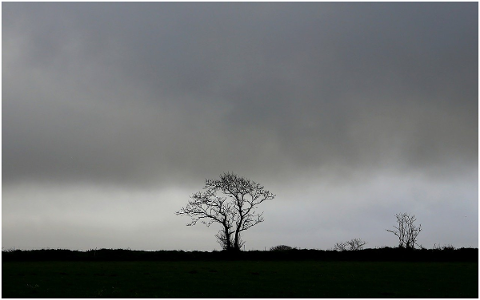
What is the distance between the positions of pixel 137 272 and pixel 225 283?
10618mm

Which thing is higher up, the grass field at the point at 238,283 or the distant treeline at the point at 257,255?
the grass field at the point at 238,283

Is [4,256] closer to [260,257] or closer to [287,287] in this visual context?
[260,257]

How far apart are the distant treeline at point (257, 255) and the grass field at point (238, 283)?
18063 millimetres

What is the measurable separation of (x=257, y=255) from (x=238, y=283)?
34.0 metres

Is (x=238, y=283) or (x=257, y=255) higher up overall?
(x=238, y=283)

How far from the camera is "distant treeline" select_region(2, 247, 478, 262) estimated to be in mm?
65375

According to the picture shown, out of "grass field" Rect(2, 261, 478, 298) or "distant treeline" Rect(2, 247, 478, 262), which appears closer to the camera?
"grass field" Rect(2, 261, 478, 298)

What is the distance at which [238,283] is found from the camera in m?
36.9

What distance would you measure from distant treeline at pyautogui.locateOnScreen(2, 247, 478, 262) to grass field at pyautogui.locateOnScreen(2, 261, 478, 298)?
59.3ft

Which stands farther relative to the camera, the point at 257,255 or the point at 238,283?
the point at 257,255

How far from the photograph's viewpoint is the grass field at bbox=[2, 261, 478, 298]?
3241 cm

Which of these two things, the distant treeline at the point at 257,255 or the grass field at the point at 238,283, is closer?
the grass field at the point at 238,283

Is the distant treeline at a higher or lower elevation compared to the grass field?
lower

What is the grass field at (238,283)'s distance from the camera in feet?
106
